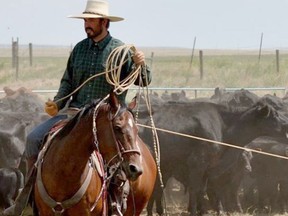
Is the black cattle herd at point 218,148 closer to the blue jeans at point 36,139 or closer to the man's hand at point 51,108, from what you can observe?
the man's hand at point 51,108

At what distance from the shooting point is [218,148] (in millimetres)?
15961

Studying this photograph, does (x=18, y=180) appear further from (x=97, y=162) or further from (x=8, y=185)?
(x=97, y=162)

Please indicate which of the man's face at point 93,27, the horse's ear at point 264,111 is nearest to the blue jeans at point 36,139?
the man's face at point 93,27

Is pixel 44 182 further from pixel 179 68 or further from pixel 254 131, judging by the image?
pixel 179 68

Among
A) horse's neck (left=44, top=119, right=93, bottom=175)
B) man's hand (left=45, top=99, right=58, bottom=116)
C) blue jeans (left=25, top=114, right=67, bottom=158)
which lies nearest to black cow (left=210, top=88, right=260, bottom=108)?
man's hand (left=45, top=99, right=58, bottom=116)

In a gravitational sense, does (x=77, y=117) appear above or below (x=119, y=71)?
below

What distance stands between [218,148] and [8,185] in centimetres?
434

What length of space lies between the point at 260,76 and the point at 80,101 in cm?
3125

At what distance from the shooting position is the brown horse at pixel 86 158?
761 centimetres

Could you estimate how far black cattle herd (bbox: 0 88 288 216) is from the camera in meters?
15.9

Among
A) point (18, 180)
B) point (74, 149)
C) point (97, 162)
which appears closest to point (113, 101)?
point (74, 149)

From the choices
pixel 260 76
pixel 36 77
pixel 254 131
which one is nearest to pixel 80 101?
pixel 254 131

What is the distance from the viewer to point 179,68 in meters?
46.8

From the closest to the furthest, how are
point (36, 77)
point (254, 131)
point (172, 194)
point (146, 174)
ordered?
point (146, 174) → point (254, 131) → point (172, 194) → point (36, 77)
